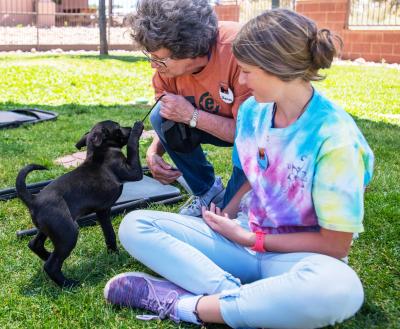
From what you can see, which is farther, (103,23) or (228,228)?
(103,23)

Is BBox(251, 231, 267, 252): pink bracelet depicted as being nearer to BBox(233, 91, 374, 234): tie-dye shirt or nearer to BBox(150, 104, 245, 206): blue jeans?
BBox(233, 91, 374, 234): tie-dye shirt

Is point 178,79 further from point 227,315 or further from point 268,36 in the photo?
point 227,315

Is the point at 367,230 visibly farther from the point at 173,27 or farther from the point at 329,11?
the point at 329,11

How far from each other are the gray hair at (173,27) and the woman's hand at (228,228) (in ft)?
3.22

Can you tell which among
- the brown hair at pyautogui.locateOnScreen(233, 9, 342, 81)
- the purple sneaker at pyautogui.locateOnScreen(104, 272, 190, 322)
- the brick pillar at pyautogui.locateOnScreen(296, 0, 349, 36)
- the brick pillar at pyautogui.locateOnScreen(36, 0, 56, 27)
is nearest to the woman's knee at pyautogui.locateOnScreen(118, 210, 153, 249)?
the purple sneaker at pyautogui.locateOnScreen(104, 272, 190, 322)

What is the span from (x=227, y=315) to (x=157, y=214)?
673 millimetres

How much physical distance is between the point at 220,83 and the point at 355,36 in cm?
1295

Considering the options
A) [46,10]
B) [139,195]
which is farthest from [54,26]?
[139,195]

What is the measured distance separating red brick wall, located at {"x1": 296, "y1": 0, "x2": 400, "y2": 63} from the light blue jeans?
11.9 meters

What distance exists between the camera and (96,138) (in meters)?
3.23

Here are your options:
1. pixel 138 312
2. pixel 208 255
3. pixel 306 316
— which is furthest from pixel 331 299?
pixel 138 312

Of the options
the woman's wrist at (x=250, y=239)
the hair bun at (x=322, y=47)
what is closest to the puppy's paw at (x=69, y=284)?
the woman's wrist at (x=250, y=239)

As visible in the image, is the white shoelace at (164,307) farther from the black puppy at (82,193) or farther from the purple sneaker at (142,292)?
the black puppy at (82,193)

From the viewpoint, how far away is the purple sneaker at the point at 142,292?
252cm
